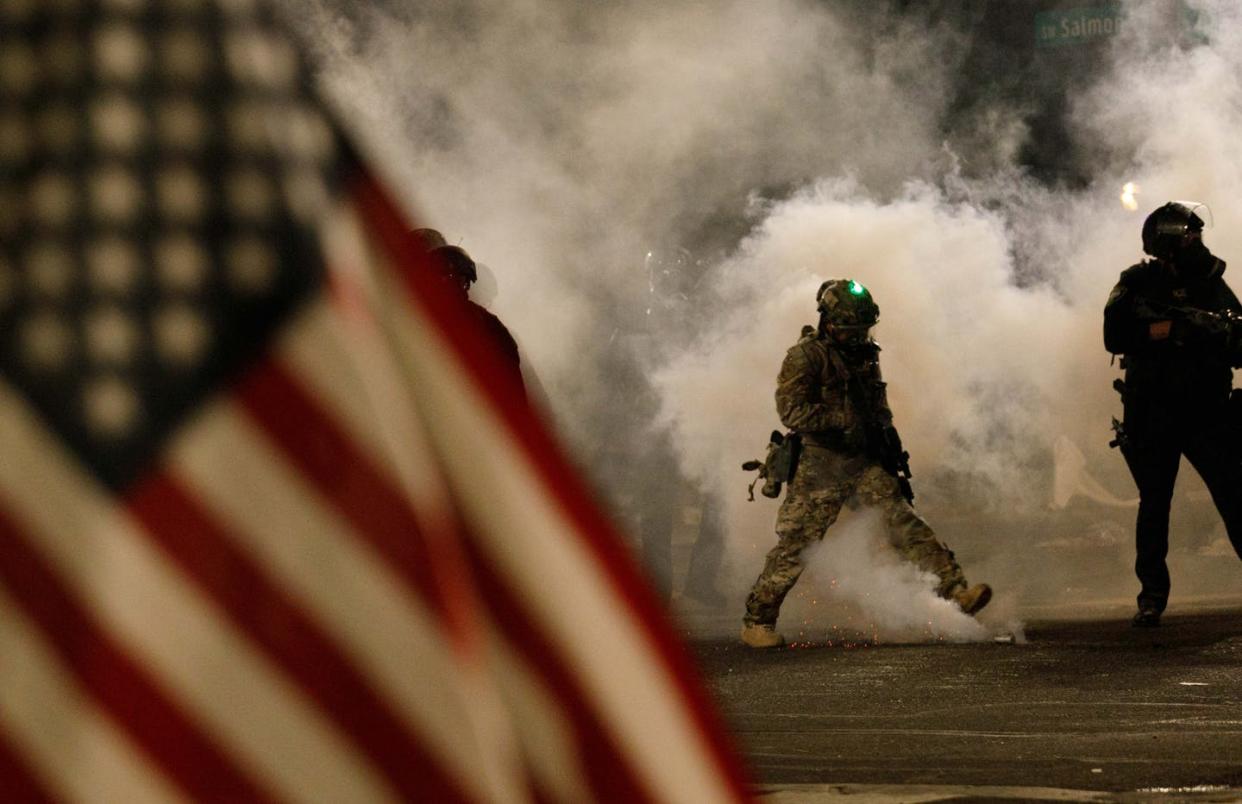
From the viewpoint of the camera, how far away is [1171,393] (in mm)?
7141

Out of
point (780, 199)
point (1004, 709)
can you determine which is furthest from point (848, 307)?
point (780, 199)

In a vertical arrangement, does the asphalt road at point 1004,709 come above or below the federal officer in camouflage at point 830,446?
below

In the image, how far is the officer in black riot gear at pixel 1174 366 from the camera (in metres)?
7.08

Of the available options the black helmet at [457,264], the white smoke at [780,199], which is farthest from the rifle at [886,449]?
the white smoke at [780,199]

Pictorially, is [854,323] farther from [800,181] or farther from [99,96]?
[800,181]

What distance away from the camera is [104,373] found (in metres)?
0.95

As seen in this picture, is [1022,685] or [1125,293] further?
[1125,293]

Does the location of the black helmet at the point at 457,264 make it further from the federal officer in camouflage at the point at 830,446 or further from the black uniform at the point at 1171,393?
the black uniform at the point at 1171,393

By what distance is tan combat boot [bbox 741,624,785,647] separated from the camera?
738 centimetres

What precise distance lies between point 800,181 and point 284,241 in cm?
1455

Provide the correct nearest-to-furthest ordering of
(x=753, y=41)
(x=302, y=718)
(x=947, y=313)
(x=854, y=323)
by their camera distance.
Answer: (x=302, y=718)
(x=854, y=323)
(x=947, y=313)
(x=753, y=41)

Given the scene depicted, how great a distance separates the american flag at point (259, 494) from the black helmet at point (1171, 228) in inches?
257

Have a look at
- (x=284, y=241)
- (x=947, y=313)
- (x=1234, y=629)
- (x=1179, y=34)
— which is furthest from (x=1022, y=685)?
(x=1179, y=34)

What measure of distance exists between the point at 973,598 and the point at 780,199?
7952mm
